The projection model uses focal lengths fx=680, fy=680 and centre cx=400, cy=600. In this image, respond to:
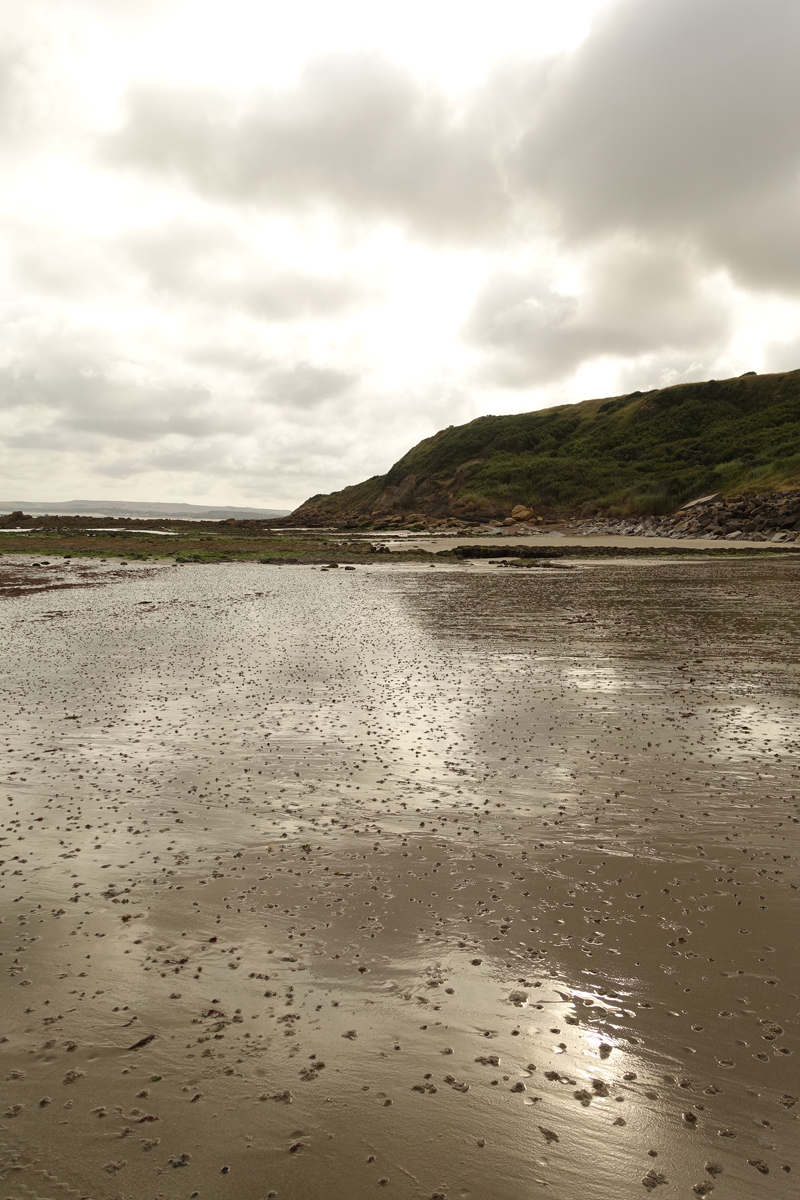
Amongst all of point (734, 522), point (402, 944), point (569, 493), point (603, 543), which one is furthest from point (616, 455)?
point (402, 944)

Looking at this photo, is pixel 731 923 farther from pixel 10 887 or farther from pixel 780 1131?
pixel 10 887

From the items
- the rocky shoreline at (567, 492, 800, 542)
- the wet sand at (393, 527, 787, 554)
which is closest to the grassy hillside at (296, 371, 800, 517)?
the rocky shoreline at (567, 492, 800, 542)

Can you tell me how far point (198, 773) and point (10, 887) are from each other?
11.3 feet

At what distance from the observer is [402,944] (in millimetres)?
6137

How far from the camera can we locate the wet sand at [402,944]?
162 inches

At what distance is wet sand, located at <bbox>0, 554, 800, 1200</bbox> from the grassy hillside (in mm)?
92677

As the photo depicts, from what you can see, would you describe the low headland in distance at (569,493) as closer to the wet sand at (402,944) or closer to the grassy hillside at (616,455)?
Answer: the grassy hillside at (616,455)

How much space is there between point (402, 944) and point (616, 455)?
14514cm

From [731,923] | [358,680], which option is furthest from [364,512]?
[731,923]

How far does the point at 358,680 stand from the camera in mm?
16641

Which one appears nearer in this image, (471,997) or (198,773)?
(471,997)

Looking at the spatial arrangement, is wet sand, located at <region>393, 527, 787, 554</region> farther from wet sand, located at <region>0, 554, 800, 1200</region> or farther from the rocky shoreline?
wet sand, located at <region>0, 554, 800, 1200</region>

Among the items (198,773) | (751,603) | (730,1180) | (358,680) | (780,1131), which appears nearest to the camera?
(730,1180)

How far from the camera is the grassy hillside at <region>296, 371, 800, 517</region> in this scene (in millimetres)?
113812
